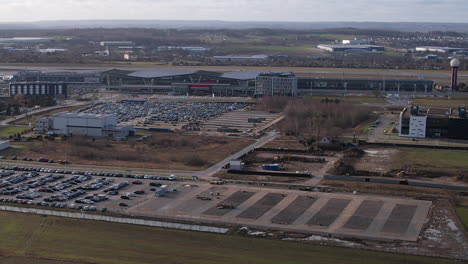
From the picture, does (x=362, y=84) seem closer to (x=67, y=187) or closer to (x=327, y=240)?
(x=67, y=187)

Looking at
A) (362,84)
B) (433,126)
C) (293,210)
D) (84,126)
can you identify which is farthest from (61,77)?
(293,210)

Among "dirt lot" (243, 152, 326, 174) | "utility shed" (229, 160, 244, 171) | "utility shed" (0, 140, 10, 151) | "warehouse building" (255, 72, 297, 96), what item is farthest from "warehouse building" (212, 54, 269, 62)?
"utility shed" (229, 160, 244, 171)

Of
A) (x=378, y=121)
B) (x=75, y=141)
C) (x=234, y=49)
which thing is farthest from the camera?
(x=234, y=49)

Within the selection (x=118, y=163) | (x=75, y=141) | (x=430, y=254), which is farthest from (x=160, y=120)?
(x=430, y=254)

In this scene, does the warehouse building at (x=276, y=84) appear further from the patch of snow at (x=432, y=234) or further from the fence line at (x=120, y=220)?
the patch of snow at (x=432, y=234)

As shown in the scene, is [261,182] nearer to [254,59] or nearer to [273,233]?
[273,233]

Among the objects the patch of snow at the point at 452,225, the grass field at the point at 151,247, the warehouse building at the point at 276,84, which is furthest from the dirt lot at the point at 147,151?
the warehouse building at the point at 276,84
